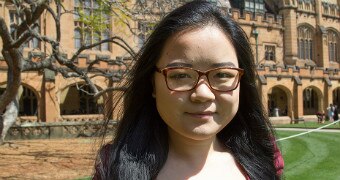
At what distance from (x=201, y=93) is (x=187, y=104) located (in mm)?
59

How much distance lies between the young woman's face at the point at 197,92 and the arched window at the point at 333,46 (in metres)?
41.2

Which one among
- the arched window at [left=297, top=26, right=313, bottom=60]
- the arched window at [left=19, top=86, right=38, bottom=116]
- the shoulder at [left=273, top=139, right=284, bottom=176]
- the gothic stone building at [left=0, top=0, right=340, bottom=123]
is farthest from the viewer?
the arched window at [left=297, top=26, right=313, bottom=60]

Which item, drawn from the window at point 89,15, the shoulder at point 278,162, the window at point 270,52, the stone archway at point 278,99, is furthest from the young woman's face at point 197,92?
the window at point 270,52

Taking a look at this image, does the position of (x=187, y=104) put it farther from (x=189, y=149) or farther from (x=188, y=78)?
(x=189, y=149)

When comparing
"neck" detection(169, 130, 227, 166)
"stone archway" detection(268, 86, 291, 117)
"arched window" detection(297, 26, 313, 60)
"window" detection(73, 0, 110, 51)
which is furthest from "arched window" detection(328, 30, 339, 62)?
"neck" detection(169, 130, 227, 166)

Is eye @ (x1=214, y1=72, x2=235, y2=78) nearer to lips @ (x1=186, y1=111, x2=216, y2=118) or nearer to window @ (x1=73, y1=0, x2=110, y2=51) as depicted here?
lips @ (x1=186, y1=111, x2=216, y2=118)

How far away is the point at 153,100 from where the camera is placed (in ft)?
5.49

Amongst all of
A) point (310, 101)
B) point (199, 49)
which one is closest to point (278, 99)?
point (310, 101)

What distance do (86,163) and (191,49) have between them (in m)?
8.70

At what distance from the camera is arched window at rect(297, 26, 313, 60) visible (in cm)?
3816

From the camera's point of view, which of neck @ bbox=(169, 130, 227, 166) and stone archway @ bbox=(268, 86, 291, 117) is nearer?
neck @ bbox=(169, 130, 227, 166)

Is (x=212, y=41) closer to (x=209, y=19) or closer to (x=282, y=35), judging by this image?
(x=209, y=19)

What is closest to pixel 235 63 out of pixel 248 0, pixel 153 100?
pixel 153 100

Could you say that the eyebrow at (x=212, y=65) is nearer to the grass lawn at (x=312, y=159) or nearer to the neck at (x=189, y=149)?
the neck at (x=189, y=149)
